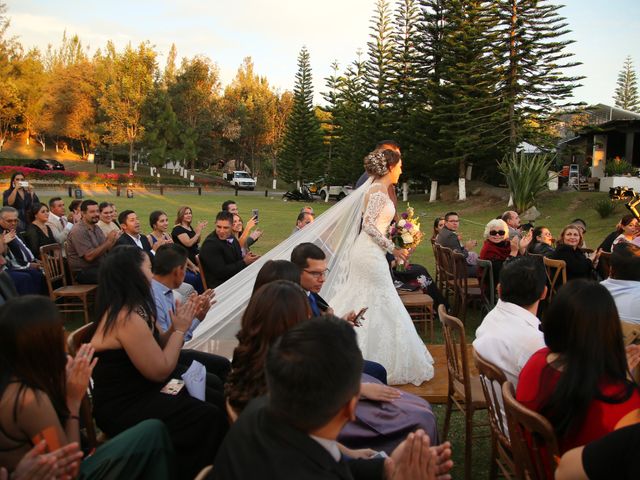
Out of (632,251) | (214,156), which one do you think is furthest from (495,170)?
(214,156)

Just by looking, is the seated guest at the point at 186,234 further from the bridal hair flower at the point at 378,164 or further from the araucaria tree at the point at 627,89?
the araucaria tree at the point at 627,89

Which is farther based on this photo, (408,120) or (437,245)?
(408,120)

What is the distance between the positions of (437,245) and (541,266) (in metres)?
4.34

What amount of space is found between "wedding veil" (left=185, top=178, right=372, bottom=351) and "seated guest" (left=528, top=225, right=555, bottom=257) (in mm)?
3112

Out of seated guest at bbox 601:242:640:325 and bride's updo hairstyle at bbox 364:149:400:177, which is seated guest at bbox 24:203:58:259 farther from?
seated guest at bbox 601:242:640:325

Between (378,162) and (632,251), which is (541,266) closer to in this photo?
(632,251)

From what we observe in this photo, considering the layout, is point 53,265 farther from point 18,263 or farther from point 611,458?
point 611,458

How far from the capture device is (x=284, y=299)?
2.17 meters

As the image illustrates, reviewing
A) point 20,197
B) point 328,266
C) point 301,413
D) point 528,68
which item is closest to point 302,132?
point 528,68

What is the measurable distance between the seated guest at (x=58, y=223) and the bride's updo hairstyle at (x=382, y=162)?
5098 millimetres

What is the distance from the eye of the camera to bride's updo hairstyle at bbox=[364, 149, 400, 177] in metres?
4.51

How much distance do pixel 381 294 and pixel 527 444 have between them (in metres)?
2.34

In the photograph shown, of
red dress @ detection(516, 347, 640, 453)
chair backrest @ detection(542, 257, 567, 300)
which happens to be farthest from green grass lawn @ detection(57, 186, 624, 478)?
red dress @ detection(516, 347, 640, 453)

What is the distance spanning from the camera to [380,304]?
173 inches
